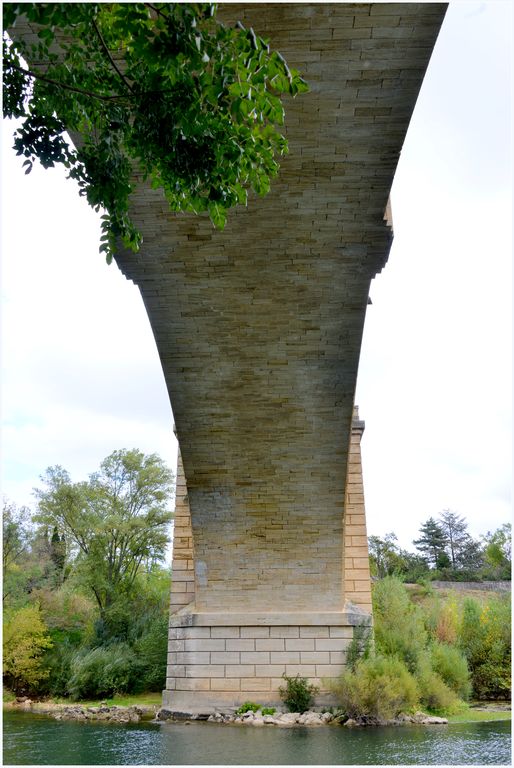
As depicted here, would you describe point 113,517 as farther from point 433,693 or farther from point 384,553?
point 384,553

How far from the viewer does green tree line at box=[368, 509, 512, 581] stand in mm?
36469

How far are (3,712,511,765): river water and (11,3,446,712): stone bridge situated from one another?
1449mm

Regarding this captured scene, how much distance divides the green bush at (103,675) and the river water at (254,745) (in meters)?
5.24

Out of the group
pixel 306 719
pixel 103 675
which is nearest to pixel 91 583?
pixel 103 675

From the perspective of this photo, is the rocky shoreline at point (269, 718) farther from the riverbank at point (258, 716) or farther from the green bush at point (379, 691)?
the green bush at point (379, 691)

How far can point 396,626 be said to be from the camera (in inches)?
505

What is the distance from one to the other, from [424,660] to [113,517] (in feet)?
40.9

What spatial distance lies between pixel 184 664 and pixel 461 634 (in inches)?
302

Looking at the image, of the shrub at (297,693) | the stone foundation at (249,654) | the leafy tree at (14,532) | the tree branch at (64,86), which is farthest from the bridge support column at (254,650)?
the leafy tree at (14,532)

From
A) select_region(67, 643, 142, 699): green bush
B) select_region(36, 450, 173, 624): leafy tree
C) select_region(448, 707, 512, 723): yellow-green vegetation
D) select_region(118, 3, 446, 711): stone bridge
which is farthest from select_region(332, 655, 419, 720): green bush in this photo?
select_region(36, 450, 173, 624): leafy tree

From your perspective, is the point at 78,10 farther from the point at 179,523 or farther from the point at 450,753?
the point at 179,523

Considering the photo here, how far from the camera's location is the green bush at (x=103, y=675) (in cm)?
1603

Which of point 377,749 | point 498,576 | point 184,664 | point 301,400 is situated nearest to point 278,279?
point 301,400

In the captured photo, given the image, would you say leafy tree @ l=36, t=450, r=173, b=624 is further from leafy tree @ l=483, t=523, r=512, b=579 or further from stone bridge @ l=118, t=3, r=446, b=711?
leafy tree @ l=483, t=523, r=512, b=579
